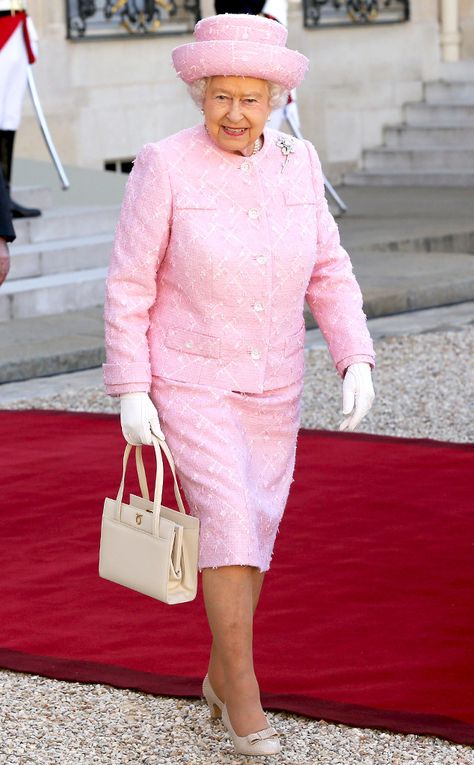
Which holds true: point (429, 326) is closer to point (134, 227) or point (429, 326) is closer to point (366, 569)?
point (366, 569)

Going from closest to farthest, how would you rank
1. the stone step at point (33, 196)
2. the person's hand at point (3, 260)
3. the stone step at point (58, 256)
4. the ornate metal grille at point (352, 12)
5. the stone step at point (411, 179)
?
the person's hand at point (3, 260) < the stone step at point (58, 256) < the stone step at point (33, 196) < the stone step at point (411, 179) < the ornate metal grille at point (352, 12)

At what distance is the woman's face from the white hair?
12 mm

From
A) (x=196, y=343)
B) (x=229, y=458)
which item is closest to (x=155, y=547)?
(x=229, y=458)

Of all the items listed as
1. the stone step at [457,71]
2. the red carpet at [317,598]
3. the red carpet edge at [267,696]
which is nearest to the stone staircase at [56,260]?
the red carpet at [317,598]

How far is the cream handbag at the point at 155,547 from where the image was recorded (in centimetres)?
353

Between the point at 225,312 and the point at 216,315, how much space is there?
0.02 meters

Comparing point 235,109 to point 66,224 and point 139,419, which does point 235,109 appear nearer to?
point 139,419

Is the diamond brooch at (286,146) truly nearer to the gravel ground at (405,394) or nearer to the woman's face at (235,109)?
the woman's face at (235,109)

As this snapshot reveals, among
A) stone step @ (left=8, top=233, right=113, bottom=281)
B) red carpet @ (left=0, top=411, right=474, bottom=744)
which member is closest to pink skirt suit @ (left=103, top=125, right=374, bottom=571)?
red carpet @ (left=0, top=411, right=474, bottom=744)

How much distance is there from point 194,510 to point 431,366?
192 inches

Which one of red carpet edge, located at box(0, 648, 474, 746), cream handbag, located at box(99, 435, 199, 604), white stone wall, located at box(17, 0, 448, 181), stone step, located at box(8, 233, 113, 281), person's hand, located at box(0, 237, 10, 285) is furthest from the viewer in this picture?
white stone wall, located at box(17, 0, 448, 181)

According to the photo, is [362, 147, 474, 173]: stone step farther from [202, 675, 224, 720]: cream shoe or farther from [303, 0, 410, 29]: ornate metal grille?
[202, 675, 224, 720]: cream shoe

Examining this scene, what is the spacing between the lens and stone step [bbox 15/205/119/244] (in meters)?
10.8

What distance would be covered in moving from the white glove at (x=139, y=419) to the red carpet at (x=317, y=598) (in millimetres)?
768
